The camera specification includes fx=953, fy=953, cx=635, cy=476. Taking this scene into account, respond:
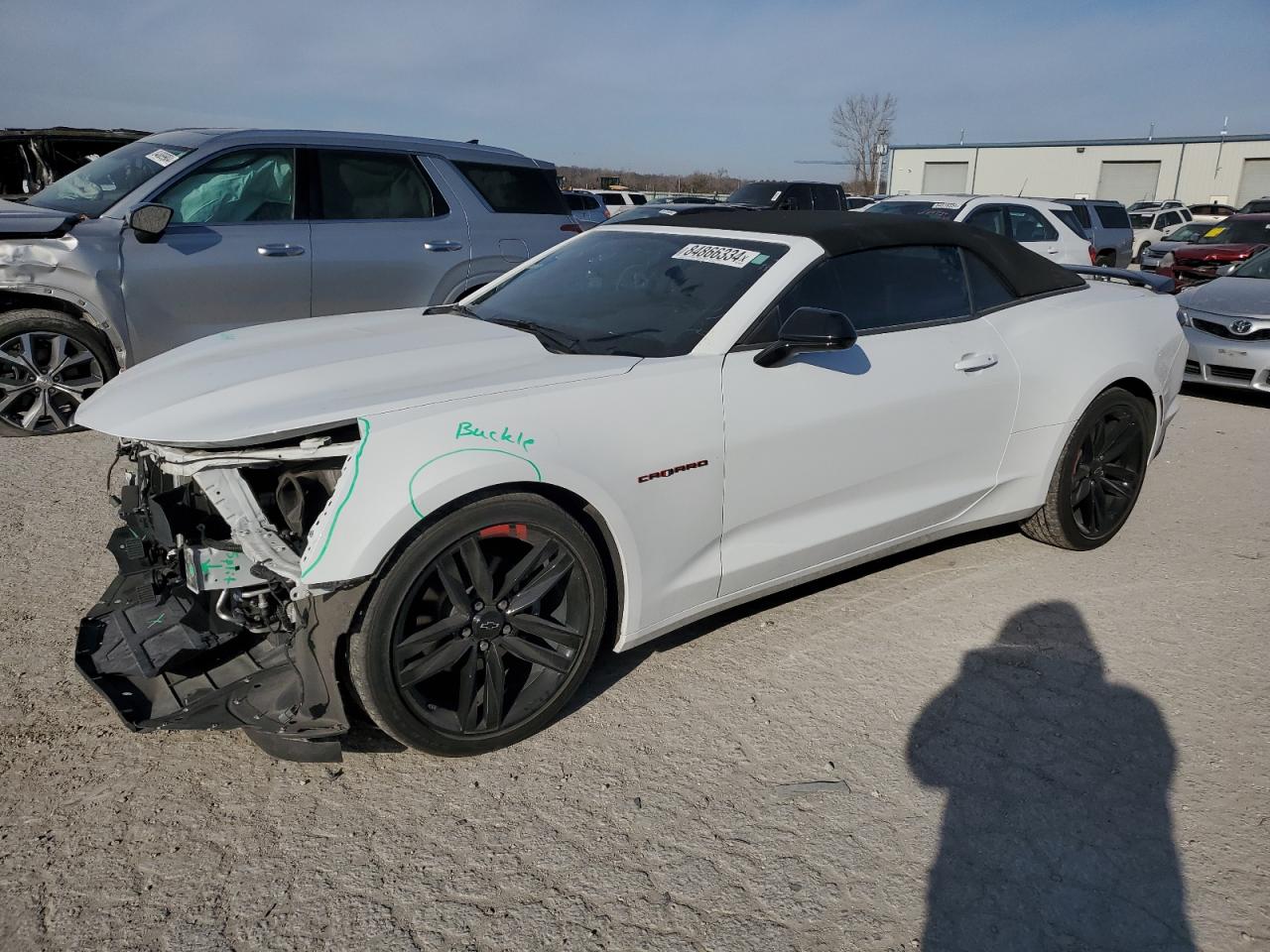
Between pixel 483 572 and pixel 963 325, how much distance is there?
94.3 inches

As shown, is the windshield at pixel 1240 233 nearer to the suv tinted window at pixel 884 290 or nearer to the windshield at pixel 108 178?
the suv tinted window at pixel 884 290

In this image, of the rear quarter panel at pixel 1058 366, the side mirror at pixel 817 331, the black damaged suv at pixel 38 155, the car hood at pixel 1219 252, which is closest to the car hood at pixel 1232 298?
the rear quarter panel at pixel 1058 366

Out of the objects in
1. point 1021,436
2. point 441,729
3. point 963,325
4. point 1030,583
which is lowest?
point 1030,583

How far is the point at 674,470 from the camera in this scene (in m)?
3.02

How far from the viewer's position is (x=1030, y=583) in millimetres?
4332

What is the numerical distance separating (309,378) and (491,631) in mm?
954

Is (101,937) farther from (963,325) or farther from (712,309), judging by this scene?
(963,325)

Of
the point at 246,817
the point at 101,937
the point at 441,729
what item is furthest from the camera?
the point at 441,729

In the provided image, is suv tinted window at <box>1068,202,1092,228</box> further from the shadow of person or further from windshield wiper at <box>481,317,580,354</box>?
windshield wiper at <box>481,317,580,354</box>

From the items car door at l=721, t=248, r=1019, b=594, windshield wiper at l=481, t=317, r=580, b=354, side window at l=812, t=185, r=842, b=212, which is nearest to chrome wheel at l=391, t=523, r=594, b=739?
car door at l=721, t=248, r=1019, b=594

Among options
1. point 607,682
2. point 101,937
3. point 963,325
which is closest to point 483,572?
point 607,682

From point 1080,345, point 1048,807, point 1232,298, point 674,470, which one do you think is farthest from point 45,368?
point 1232,298

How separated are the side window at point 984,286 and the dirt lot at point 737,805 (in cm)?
135

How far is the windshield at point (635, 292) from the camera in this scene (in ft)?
11.0
